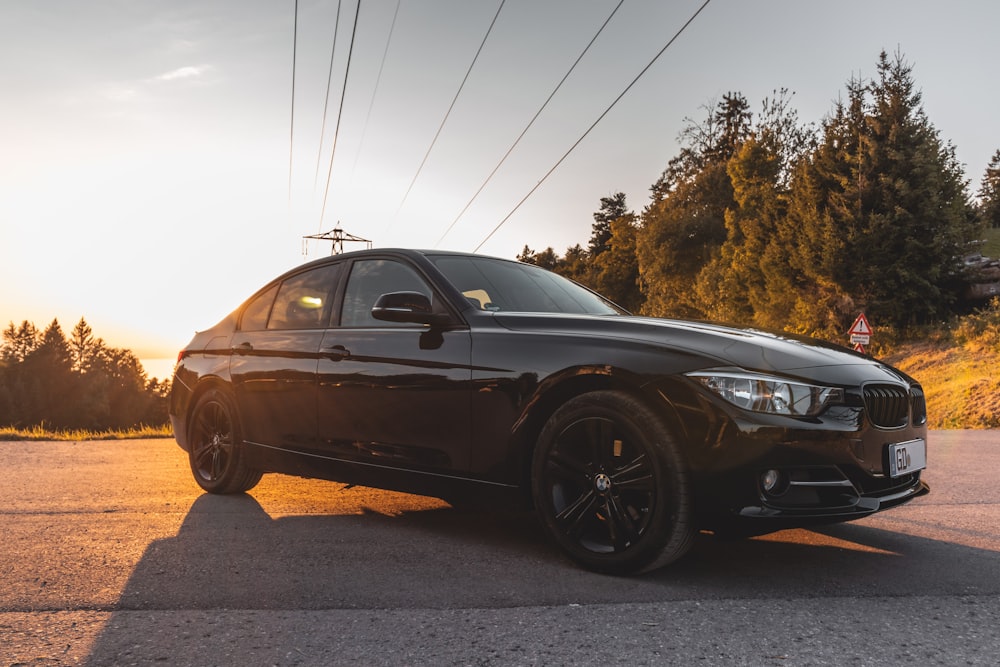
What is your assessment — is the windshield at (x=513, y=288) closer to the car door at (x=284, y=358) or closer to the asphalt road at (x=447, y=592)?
the car door at (x=284, y=358)

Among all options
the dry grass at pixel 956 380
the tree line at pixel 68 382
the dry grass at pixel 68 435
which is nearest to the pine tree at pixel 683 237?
the dry grass at pixel 956 380

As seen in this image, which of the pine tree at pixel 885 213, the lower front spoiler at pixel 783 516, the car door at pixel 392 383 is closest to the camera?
the lower front spoiler at pixel 783 516

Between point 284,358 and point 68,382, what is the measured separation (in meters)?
128

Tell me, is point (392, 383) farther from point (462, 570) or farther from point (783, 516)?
point (783, 516)

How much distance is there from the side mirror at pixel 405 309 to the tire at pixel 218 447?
194cm

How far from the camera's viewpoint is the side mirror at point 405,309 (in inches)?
166

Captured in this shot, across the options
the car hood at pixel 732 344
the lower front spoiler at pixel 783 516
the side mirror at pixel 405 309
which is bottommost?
the lower front spoiler at pixel 783 516

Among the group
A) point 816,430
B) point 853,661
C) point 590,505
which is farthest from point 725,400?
point 853,661

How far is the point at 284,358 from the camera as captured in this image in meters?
5.21

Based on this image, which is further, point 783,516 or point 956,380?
point 956,380

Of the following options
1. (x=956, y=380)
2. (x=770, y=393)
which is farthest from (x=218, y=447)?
(x=956, y=380)

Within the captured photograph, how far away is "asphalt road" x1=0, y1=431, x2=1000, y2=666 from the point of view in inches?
105

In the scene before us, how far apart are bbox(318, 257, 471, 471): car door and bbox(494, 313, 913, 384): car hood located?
402 millimetres

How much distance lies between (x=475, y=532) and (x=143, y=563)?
174 centimetres
